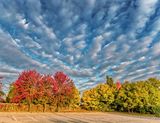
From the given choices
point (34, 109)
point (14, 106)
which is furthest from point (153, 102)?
point (14, 106)

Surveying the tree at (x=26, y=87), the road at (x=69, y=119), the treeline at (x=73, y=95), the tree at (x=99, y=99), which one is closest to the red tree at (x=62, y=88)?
the treeline at (x=73, y=95)

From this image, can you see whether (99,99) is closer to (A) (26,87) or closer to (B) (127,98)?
(B) (127,98)

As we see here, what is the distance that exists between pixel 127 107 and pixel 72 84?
1695cm

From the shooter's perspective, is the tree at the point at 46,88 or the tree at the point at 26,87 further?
the tree at the point at 46,88

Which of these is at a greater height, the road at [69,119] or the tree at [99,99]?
the tree at [99,99]

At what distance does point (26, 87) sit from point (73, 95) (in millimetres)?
14575

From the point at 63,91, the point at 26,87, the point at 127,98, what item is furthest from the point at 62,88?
the point at 127,98

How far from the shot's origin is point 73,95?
249ft

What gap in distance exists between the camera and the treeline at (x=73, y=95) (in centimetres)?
6718

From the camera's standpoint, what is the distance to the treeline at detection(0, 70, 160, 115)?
220 ft

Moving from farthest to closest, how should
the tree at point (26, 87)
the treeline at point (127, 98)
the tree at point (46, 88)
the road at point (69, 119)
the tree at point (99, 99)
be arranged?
the tree at point (99, 99)
the tree at point (46, 88)
the tree at point (26, 87)
the treeline at point (127, 98)
the road at point (69, 119)

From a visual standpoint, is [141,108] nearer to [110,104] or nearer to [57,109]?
[110,104]

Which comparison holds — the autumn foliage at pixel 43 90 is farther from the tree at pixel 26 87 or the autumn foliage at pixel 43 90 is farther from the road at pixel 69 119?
the road at pixel 69 119

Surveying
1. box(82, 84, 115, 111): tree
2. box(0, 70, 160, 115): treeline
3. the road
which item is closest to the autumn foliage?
box(0, 70, 160, 115): treeline
